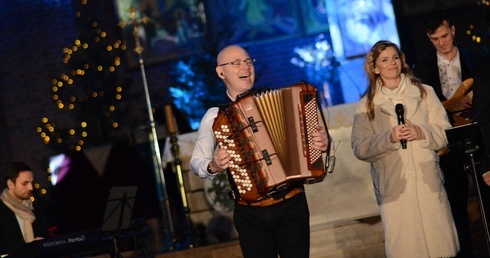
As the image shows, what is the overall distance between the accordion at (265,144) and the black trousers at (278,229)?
0.38 feet

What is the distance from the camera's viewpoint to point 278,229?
4984mm

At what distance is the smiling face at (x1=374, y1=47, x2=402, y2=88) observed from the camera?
5.62 meters

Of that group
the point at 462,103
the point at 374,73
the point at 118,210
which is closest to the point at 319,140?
the point at 374,73

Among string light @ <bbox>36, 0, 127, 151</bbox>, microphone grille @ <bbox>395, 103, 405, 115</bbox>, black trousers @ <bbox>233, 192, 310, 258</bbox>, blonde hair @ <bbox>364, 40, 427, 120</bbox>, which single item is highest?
string light @ <bbox>36, 0, 127, 151</bbox>

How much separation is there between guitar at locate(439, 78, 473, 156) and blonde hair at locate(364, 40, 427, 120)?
702mm

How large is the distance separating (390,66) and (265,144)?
1.14 metres

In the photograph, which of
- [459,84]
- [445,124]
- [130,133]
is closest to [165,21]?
[130,133]

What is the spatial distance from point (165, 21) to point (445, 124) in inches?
341

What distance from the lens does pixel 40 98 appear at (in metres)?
14.0

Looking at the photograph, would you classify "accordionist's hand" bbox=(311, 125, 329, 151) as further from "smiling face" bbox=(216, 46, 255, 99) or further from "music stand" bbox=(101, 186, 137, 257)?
"music stand" bbox=(101, 186, 137, 257)

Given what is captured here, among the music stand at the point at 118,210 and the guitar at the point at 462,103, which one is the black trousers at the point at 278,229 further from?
the music stand at the point at 118,210

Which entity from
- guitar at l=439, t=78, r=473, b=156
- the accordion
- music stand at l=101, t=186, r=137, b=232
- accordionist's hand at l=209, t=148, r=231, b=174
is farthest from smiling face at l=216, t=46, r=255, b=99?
music stand at l=101, t=186, r=137, b=232

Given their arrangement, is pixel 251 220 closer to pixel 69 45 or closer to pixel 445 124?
pixel 445 124

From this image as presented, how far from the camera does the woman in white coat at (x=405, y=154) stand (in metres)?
5.46
